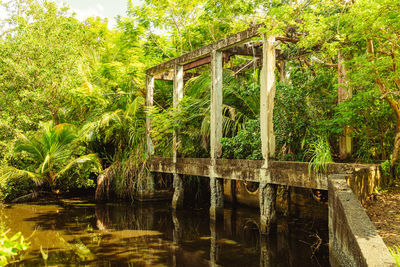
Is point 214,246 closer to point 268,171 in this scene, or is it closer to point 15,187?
point 268,171

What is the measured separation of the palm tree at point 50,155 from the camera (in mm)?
11102

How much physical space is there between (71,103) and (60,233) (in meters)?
6.94

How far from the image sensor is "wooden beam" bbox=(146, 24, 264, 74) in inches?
280

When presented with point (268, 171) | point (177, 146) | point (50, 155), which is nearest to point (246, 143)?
point (268, 171)

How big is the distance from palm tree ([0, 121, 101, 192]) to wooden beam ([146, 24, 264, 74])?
3.30 metres

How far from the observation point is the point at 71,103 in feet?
44.2

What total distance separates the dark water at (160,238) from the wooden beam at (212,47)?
3.80 metres

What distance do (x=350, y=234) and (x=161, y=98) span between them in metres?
9.65

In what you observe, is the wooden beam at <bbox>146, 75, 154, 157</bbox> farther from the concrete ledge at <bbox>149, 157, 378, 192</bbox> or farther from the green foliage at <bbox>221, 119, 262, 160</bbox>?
the green foliage at <bbox>221, 119, 262, 160</bbox>

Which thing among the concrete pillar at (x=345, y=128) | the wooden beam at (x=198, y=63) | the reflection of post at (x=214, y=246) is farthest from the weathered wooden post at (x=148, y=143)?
the concrete pillar at (x=345, y=128)

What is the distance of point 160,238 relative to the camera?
7156mm

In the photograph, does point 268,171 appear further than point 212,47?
No

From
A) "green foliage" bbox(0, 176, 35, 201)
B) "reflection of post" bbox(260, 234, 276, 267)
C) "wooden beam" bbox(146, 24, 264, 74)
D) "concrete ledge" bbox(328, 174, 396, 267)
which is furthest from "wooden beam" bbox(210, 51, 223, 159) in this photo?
"green foliage" bbox(0, 176, 35, 201)

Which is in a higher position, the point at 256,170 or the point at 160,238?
the point at 256,170
